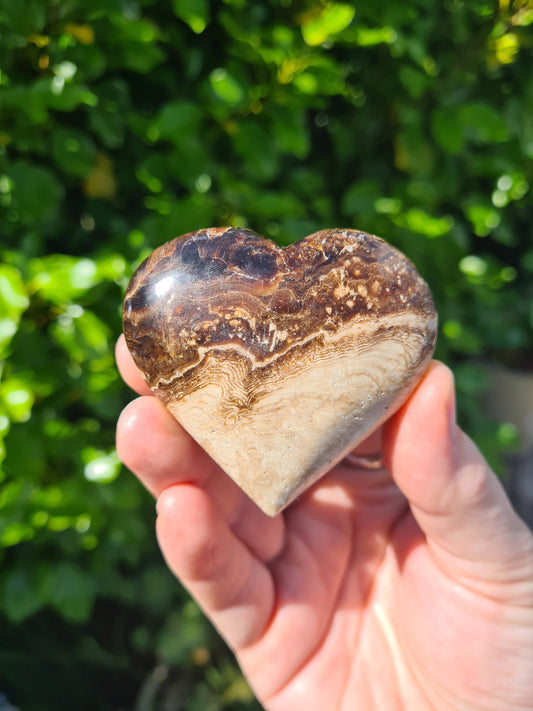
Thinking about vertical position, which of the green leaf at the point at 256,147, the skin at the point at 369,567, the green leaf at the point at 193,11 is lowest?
the skin at the point at 369,567

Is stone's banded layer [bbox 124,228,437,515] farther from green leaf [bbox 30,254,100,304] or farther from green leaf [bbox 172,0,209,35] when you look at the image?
green leaf [bbox 172,0,209,35]

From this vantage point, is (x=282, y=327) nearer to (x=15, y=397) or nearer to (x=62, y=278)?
(x=62, y=278)

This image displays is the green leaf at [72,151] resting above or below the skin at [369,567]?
above

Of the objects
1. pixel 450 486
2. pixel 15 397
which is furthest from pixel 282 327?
pixel 15 397

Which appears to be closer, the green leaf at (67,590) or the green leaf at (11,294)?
the green leaf at (11,294)

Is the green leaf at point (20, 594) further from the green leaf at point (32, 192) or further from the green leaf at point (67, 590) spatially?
the green leaf at point (32, 192)

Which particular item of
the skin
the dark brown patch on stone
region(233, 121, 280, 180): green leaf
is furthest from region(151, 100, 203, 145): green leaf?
the skin

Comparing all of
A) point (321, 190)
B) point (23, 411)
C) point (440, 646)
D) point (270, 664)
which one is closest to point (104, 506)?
point (23, 411)

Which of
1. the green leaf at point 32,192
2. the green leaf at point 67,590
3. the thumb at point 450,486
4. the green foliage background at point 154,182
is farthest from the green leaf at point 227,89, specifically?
the green leaf at point 67,590
